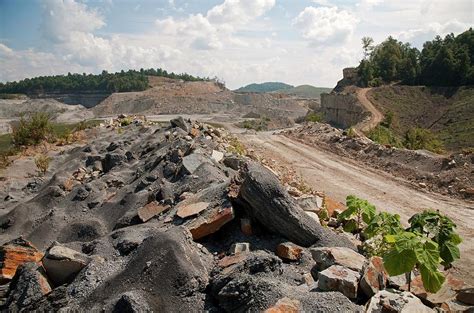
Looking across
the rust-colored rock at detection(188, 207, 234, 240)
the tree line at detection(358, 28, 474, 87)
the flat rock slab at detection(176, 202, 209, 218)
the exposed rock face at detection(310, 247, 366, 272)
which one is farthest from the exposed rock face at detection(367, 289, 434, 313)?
the tree line at detection(358, 28, 474, 87)

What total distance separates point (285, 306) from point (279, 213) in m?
1.84

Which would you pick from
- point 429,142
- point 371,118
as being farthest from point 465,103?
point 429,142

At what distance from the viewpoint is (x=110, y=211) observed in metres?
9.51

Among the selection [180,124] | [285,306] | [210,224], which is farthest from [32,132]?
[285,306]

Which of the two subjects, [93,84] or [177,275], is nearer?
[177,275]

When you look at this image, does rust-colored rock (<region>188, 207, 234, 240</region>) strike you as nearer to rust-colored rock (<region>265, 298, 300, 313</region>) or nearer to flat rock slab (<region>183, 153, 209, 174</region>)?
rust-colored rock (<region>265, 298, 300, 313</region>)

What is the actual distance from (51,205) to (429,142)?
25.8 m

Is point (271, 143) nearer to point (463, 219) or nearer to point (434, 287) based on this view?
point (463, 219)

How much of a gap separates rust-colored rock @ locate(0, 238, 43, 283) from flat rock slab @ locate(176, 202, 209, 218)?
7.42 ft

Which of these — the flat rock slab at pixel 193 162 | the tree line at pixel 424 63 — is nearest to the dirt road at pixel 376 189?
the flat rock slab at pixel 193 162

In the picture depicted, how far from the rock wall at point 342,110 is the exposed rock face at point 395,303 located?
140 ft

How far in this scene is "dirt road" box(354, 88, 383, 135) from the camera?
36875mm

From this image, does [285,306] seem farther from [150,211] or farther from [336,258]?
[150,211]

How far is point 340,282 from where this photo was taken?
4352 mm
